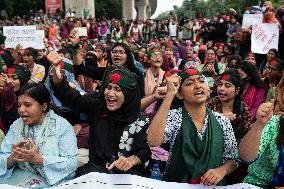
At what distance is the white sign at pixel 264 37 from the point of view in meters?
8.09

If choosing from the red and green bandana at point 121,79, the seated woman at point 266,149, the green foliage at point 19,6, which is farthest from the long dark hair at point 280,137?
the green foliage at point 19,6

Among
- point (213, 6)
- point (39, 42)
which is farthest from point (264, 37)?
point (213, 6)

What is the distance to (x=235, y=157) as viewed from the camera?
3.35 metres

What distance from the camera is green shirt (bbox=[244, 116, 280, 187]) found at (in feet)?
10.0

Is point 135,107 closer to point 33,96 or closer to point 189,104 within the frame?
point 189,104

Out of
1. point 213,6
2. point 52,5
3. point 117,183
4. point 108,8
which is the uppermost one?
point 213,6

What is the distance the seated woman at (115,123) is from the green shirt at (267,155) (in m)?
0.94

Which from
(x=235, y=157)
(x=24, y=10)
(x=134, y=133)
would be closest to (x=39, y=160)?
(x=134, y=133)

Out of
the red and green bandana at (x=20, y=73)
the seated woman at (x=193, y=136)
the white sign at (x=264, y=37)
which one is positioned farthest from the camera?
the white sign at (x=264, y=37)

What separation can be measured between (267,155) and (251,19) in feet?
20.0

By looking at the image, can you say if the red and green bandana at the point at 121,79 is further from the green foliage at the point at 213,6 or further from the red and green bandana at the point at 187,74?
the green foliage at the point at 213,6

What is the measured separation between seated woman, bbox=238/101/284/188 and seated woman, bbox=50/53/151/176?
3.01 ft

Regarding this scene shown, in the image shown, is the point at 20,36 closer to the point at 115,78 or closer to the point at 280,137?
the point at 115,78

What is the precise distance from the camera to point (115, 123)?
3820 mm
